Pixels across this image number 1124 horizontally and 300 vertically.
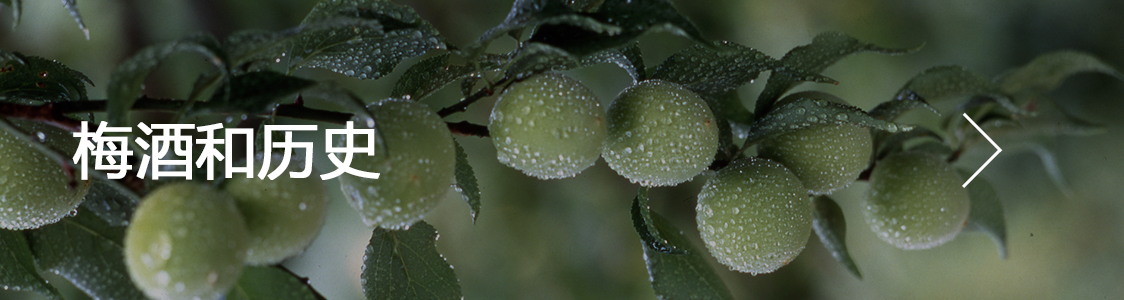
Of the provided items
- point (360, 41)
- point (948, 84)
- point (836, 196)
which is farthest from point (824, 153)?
point (836, 196)

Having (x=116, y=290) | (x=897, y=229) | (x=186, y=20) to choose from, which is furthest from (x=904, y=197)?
(x=186, y=20)

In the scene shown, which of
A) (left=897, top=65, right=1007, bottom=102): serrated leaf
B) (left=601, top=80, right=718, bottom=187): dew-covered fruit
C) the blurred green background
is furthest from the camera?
the blurred green background

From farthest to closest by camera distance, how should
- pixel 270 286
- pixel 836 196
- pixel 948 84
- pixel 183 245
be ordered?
pixel 836 196, pixel 948 84, pixel 270 286, pixel 183 245

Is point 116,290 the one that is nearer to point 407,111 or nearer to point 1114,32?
point 407,111

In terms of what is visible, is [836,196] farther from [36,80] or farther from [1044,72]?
[36,80]

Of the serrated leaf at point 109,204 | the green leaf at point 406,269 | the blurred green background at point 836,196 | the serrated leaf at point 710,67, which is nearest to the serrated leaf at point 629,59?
the serrated leaf at point 710,67

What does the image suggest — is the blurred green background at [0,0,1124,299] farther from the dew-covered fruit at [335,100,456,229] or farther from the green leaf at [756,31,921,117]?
the dew-covered fruit at [335,100,456,229]

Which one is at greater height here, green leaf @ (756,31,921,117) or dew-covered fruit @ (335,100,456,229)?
dew-covered fruit @ (335,100,456,229)

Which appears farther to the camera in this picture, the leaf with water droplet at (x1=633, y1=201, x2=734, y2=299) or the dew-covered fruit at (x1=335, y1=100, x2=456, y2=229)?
the leaf with water droplet at (x1=633, y1=201, x2=734, y2=299)

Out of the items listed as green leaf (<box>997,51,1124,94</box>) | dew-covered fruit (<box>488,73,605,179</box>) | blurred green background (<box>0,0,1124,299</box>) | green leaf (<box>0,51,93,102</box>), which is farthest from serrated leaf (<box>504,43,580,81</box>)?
blurred green background (<box>0,0,1124,299</box>)
